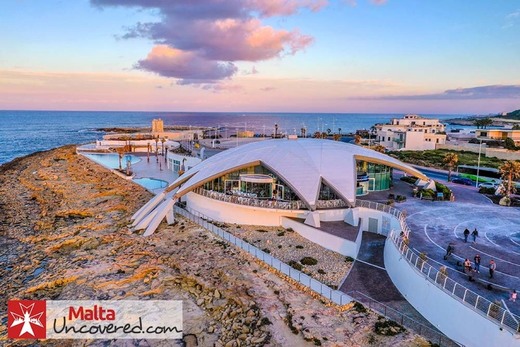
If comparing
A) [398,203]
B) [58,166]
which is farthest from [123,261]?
[58,166]

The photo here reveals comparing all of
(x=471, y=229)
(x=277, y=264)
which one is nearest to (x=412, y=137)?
(x=471, y=229)

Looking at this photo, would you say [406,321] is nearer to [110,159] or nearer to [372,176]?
[372,176]

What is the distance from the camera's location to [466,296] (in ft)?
→ 52.2

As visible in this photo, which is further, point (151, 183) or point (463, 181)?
point (151, 183)

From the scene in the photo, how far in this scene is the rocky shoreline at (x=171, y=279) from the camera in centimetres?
1752

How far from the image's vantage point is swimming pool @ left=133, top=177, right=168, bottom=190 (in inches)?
1897

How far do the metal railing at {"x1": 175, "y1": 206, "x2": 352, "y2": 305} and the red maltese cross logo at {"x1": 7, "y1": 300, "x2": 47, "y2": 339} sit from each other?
41.2ft

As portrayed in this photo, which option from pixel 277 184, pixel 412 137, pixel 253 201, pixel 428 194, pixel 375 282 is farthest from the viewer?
pixel 412 137

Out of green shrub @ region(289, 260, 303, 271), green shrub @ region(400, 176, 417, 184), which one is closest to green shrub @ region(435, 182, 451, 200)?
green shrub @ region(400, 176, 417, 184)

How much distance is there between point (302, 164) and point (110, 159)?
53.1 m

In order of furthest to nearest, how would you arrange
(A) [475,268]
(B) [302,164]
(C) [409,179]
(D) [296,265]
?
(C) [409,179] < (B) [302,164] < (D) [296,265] < (A) [475,268]

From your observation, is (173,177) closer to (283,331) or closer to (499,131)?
(283,331)

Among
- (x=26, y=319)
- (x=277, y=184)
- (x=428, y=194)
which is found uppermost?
(x=277, y=184)

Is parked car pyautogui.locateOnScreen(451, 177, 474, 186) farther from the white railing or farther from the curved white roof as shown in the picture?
the white railing
